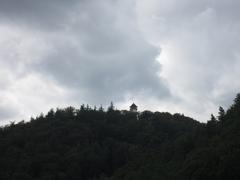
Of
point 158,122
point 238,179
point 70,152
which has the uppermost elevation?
point 158,122

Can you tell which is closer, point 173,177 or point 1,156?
point 173,177

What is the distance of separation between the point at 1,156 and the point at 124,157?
1258 inches

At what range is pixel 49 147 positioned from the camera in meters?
137

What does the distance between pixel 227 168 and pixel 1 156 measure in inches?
3295

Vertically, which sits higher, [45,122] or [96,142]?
[45,122]

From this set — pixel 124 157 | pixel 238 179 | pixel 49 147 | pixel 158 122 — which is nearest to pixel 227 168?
pixel 238 179

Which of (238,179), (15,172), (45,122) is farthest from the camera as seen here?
(45,122)

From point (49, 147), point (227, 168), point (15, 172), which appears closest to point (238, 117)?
point (227, 168)

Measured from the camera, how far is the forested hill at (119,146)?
65.1m

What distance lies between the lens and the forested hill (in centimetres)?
6506

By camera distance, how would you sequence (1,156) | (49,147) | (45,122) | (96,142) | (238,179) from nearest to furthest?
(238,179) < (1,156) < (49,147) < (96,142) < (45,122)

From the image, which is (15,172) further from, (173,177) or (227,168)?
(227,168)

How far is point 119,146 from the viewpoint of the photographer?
460ft

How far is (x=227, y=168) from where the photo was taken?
5703 centimetres
